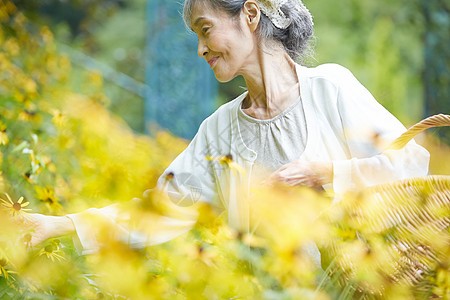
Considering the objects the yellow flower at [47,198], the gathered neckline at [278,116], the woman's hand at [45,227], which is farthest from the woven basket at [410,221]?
the yellow flower at [47,198]

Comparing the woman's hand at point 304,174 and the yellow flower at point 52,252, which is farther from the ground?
the woman's hand at point 304,174

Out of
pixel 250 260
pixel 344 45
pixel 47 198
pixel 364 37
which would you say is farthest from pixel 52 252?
pixel 364 37

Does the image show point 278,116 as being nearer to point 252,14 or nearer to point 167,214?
point 252,14

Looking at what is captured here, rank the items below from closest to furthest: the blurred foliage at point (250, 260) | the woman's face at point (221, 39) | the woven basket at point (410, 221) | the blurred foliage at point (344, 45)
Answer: the blurred foliage at point (250, 260), the woven basket at point (410, 221), the woman's face at point (221, 39), the blurred foliage at point (344, 45)

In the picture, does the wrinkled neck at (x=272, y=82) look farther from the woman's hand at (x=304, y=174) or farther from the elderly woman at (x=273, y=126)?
the woman's hand at (x=304, y=174)

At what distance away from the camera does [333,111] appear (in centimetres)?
169

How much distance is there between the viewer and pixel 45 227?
1469 millimetres

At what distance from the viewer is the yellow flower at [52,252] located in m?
1.34

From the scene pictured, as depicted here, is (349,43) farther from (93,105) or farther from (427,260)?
(427,260)

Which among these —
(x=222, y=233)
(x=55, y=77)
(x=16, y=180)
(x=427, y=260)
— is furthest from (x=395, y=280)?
Answer: (x=55, y=77)

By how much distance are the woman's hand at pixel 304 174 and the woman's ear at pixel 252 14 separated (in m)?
0.47

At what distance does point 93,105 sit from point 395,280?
92.2 inches

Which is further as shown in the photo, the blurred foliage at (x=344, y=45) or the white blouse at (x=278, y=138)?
the blurred foliage at (x=344, y=45)

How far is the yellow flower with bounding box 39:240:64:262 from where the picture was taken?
134 centimetres
